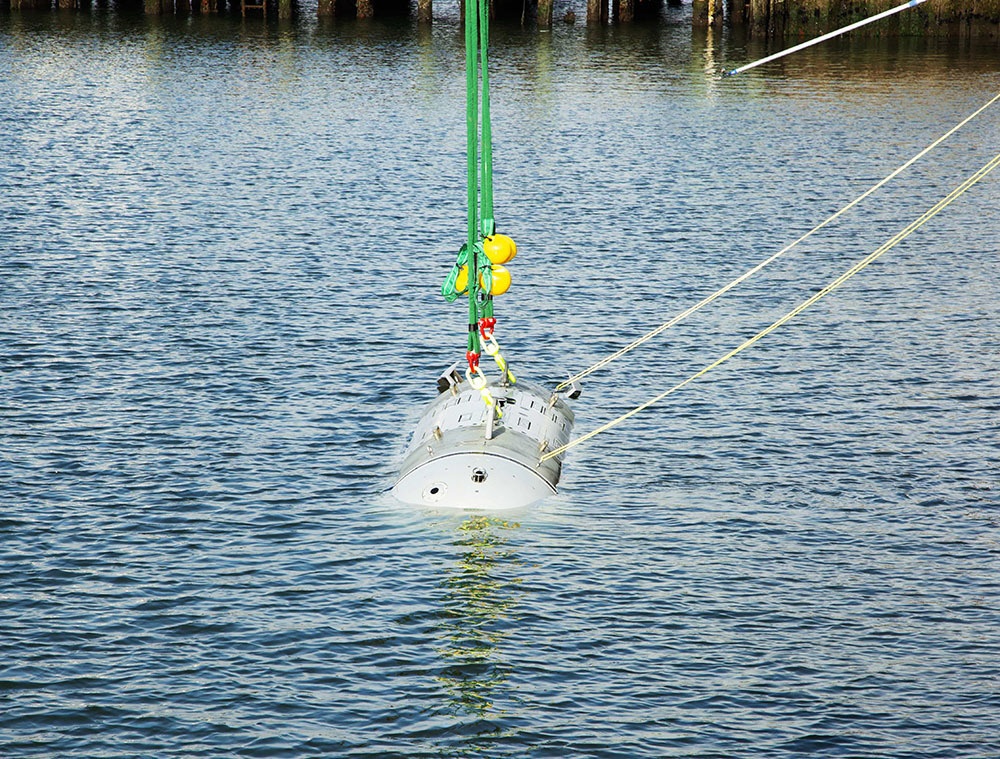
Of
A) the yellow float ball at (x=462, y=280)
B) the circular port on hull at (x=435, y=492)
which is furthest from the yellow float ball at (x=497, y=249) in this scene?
the circular port on hull at (x=435, y=492)

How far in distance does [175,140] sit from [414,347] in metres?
41.8

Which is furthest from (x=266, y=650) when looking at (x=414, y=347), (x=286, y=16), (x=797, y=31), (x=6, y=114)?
(x=286, y=16)

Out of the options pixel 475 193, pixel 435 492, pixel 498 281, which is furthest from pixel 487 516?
pixel 475 193

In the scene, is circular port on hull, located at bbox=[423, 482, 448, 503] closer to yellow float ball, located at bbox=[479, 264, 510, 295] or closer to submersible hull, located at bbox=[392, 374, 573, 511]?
submersible hull, located at bbox=[392, 374, 573, 511]

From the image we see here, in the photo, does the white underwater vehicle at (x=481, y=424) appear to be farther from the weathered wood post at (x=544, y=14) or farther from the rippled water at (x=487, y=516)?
the weathered wood post at (x=544, y=14)

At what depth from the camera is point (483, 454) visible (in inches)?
1310

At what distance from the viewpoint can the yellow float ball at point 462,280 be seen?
118ft

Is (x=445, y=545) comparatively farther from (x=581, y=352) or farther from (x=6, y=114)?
(x=6, y=114)

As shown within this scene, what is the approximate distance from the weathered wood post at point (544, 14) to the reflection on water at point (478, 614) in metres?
106

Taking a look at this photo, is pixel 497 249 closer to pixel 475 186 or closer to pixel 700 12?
pixel 475 186

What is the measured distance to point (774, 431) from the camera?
39.2 m

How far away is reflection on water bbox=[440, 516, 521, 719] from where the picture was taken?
86.1 feet

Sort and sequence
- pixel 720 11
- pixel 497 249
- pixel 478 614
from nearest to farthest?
pixel 478 614
pixel 497 249
pixel 720 11

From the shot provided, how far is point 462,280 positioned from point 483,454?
16.4ft
